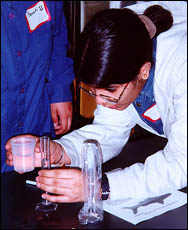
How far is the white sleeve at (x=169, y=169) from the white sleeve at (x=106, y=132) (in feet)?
1.00

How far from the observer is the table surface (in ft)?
3.12

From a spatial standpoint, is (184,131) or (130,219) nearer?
(130,219)

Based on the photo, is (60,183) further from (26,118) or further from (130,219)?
(26,118)

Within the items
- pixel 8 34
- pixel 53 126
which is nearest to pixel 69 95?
pixel 53 126

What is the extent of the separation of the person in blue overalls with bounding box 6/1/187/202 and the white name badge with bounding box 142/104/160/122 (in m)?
0.02

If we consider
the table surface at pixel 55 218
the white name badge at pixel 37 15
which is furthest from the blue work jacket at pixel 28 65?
the table surface at pixel 55 218

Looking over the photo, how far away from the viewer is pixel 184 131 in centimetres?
109

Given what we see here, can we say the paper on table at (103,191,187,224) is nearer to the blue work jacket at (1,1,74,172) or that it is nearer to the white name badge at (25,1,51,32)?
the blue work jacket at (1,1,74,172)

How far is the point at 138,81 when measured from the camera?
125 cm

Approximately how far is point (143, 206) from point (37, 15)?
3.42 feet

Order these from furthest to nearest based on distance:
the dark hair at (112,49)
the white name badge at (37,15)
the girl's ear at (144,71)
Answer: the white name badge at (37,15), the girl's ear at (144,71), the dark hair at (112,49)

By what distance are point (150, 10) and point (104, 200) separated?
76 centimetres

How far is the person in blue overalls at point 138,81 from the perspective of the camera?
107 centimetres

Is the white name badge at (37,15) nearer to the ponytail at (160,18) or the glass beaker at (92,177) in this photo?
the ponytail at (160,18)
